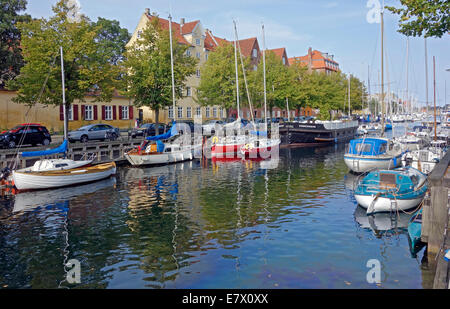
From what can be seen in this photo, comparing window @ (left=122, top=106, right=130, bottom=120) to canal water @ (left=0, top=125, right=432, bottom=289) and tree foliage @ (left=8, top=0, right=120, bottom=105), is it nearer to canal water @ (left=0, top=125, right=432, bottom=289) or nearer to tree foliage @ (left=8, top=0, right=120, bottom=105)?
tree foliage @ (left=8, top=0, right=120, bottom=105)

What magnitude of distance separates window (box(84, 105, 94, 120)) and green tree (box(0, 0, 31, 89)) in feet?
31.0

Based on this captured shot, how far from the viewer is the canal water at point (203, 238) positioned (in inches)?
448

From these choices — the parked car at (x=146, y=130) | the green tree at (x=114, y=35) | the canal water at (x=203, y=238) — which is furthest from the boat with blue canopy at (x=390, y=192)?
the green tree at (x=114, y=35)

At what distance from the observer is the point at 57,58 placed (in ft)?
111

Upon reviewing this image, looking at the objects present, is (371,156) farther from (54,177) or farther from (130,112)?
(130,112)

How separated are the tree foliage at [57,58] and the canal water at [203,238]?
12.7m

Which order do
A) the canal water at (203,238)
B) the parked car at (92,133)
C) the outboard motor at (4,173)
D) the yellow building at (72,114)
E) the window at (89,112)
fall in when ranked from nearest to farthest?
the canal water at (203,238) → the outboard motor at (4,173) → the parked car at (92,133) → the yellow building at (72,114) → the window at (89,112)

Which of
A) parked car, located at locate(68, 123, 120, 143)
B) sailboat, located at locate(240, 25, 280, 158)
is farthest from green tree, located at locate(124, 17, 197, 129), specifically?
sailboat, located at locate(240, 25, 280, 158)

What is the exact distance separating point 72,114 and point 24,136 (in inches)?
672

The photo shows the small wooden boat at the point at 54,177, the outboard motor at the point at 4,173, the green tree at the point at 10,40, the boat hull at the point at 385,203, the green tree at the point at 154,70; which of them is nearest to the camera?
the boat hull at the point at 385,203

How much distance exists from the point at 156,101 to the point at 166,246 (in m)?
30.6

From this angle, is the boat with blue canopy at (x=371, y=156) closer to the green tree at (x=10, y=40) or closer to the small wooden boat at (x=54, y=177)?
the small wooden boat at (x=54, y=177)

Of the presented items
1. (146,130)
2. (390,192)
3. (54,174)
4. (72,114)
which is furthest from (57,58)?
(390,192)

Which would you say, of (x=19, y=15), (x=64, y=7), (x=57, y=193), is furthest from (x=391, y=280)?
(x=19, y=15)
